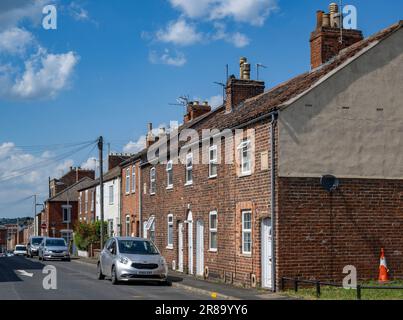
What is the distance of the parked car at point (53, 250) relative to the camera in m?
47.4

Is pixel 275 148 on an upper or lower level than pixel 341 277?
upper

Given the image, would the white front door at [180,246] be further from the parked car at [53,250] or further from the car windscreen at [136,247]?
the parked car at [53,250]

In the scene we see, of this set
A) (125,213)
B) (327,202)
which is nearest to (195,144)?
(327,202)

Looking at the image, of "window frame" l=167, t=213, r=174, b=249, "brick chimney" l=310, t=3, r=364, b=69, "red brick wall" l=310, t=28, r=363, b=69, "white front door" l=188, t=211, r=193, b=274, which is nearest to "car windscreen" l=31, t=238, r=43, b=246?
"window frame" l=167, t=213, r=174, b=249

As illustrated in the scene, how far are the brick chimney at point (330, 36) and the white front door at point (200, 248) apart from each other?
26.2 feet

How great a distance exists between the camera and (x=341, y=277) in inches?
853

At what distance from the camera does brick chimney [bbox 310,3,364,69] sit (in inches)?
1043

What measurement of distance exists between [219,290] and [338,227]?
417cm

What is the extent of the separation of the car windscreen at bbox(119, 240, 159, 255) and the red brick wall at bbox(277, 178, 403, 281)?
5914 millimetres

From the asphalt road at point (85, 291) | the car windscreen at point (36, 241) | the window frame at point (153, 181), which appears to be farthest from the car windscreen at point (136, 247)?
the car windscreen at point (36, 241)

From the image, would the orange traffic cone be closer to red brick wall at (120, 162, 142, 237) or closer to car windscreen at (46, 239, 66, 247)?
red brick wall at (120, 162, 142, 237)

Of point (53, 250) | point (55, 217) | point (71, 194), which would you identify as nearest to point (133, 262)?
point (53, 250)
